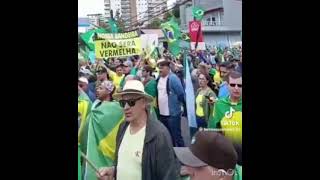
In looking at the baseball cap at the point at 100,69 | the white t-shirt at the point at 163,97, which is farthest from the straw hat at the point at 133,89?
the baseball cap at the point at 100,69

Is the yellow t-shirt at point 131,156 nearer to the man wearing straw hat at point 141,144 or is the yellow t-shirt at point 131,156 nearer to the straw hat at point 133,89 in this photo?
the man wearing straw hat at point 141,144

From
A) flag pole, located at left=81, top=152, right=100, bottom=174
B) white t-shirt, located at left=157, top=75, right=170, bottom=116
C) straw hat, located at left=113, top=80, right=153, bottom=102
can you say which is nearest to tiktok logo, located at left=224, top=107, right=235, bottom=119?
white t-shirt, located at left=157, top=75, right=170, bottom=116

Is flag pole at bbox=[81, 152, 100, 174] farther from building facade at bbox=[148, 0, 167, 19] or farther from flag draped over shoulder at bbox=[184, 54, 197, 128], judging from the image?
building facade at bbox=[148, 0, 167, 19]

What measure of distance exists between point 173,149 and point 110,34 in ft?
3.76

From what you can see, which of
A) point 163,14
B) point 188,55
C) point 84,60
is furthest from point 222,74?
point 84,60

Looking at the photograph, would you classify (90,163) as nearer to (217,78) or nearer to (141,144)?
(141,144)

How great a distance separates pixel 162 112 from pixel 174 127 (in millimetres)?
169

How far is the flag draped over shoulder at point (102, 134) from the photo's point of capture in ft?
20.5

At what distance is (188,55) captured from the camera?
20.5 ft

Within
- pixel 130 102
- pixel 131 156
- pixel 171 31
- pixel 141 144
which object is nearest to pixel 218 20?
pixel 171 31

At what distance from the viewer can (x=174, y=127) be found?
6.26 m

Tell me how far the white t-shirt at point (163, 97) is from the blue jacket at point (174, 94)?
27 millimetres

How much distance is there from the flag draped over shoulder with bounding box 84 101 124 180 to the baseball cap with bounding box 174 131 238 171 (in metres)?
0.57
